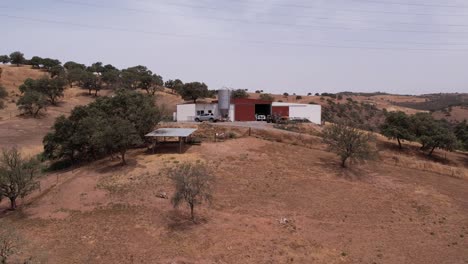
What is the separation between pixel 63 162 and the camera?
4434cm

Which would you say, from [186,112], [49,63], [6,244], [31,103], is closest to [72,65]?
[49,63]

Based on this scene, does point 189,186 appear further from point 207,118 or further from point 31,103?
point 31,103

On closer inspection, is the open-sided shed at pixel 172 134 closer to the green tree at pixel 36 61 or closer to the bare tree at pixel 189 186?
the bare tree at pixel 189 186

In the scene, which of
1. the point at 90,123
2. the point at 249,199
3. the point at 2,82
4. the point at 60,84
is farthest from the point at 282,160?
the point at 2,82

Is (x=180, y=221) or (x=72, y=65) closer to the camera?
(x=180, y=221)

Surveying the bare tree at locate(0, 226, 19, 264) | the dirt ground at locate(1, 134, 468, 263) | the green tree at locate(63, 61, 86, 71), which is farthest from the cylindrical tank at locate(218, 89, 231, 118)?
the green tree at locate(63, 61, 86, 71)

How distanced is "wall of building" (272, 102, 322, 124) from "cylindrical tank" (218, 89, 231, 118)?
9181 mm

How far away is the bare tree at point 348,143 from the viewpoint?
38.1m

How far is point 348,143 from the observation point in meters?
38.7

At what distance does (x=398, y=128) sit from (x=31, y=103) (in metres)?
64.6

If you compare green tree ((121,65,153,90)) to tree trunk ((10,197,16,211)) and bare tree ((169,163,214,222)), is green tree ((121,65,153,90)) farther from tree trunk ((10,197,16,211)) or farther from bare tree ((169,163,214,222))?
bare tree ((169,163,214,222))

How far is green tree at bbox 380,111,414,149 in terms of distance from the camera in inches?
2221

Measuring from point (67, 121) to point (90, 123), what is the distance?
202 inches

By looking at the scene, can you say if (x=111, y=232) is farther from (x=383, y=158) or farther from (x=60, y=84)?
(x=60, y=84)
